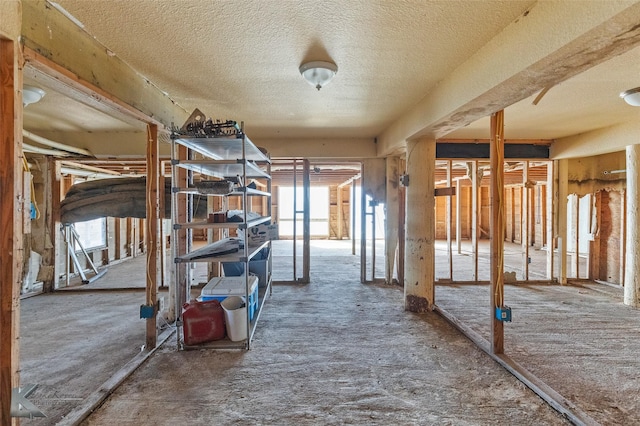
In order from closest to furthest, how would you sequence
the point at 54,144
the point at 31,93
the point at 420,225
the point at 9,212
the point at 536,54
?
the point at 9,212, the point at 536,54, the point at 31,93, the point at 420,225, the point at 54,144

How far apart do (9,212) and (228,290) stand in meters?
1.83

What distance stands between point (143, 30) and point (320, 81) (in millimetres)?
1121

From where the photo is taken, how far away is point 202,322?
107 inches

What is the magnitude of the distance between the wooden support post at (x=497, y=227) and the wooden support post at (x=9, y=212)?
9.40ft

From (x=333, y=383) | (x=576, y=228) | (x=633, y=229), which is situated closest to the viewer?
(x=333, y=383)

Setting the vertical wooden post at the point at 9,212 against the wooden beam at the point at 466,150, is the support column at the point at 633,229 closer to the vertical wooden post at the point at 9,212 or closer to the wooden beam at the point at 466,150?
the wooden beam at the point at 466,150

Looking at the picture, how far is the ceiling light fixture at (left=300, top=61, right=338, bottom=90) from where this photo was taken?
2.14 meters

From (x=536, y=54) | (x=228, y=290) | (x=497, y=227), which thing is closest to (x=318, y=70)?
(x=536, y=54)

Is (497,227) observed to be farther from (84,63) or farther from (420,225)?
(84,63)

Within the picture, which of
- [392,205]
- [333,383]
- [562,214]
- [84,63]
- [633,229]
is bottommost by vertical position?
[333,383]

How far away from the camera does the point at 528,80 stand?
1.80m

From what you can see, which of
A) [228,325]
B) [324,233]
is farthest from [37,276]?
[324,233]

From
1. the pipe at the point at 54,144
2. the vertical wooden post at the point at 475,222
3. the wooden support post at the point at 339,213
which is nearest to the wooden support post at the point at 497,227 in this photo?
the vertical wooden post at the point at 475,222

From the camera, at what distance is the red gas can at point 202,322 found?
269 centimetres
